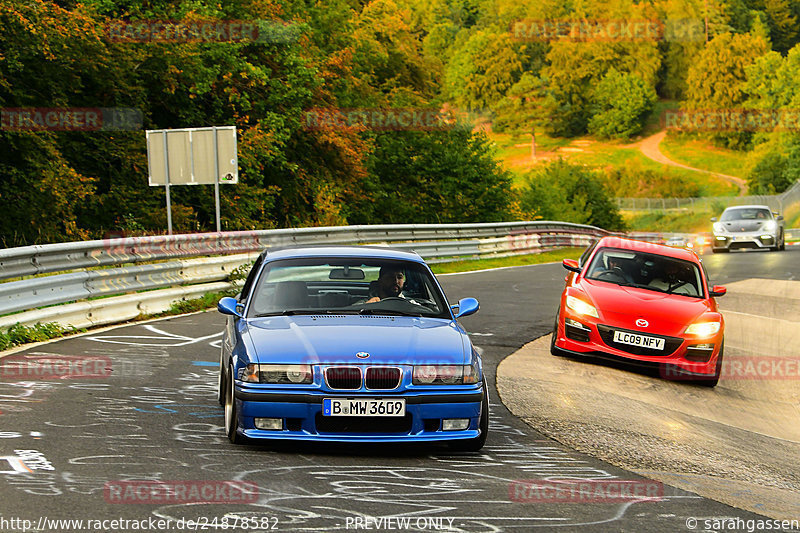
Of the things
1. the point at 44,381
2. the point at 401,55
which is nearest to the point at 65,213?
the point at 44,381

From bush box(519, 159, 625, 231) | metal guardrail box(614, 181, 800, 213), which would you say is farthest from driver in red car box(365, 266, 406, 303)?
metal guardrail box(614, 181, 800, 213)

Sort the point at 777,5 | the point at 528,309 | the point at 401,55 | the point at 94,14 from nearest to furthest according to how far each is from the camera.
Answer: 1. the point at 528,309
2. the point at 94,14
3. the point at 401,55
4. the point at 777,5

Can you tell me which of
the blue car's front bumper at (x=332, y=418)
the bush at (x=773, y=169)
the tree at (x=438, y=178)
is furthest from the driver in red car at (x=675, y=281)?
the bush at (x=773, y=169)

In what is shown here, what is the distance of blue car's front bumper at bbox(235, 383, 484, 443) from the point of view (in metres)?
6.48

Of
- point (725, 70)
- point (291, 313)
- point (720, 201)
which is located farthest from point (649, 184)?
point (291, 313)

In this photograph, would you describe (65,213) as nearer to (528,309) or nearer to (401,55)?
(528,309)

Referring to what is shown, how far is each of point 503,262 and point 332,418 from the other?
24.1 metres

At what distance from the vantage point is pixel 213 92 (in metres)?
30.8

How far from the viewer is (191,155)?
20.6m

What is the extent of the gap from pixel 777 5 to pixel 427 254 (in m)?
177

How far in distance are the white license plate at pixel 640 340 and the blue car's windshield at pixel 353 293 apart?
436 centimetres

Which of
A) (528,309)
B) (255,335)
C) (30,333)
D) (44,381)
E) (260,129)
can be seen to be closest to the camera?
(255,335)

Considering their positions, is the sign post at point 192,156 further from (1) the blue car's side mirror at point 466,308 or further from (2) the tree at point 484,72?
(2) the tree at point 484,72

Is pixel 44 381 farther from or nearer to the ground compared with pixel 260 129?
nearer to the ground
